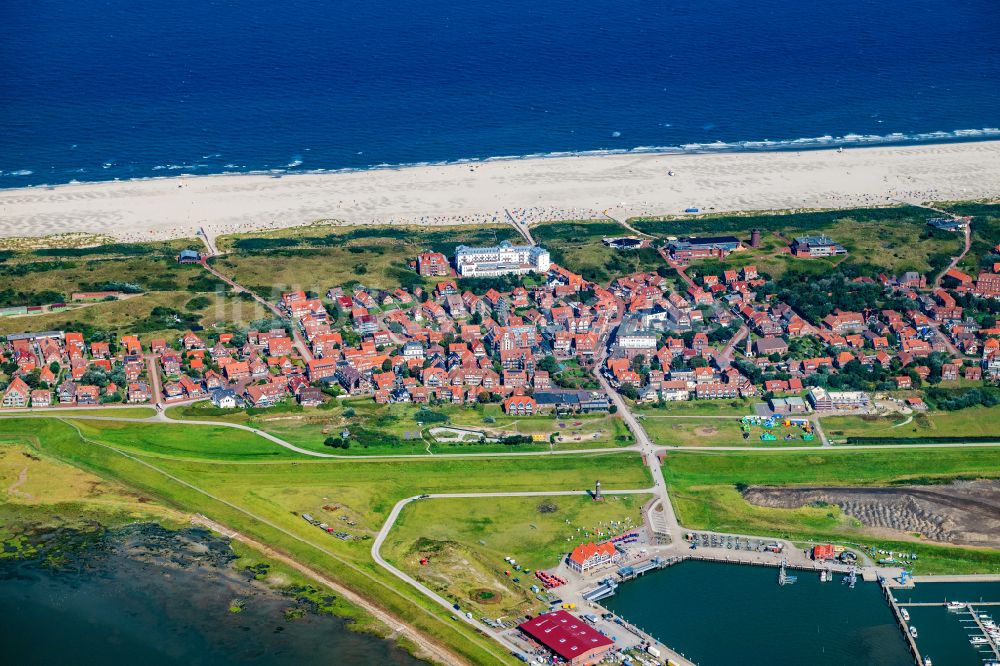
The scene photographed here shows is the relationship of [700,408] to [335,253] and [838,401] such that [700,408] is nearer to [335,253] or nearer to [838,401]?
[838,401]

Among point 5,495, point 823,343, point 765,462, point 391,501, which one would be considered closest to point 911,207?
point 823,343

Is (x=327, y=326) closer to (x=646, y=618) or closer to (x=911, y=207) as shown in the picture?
(x=646, y=618)

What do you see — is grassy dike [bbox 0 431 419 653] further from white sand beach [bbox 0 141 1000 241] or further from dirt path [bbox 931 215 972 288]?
dirt path [bbox 931 215 972 288]

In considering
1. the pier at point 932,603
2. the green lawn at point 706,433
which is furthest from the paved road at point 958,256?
the pier at point 932,603

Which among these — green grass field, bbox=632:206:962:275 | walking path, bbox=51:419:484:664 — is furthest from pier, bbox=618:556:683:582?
green grass field, bbox=632:206:962:275

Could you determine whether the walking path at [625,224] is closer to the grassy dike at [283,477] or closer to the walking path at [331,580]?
the grassy dike at [283,477]

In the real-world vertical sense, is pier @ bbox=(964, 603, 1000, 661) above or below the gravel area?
below
